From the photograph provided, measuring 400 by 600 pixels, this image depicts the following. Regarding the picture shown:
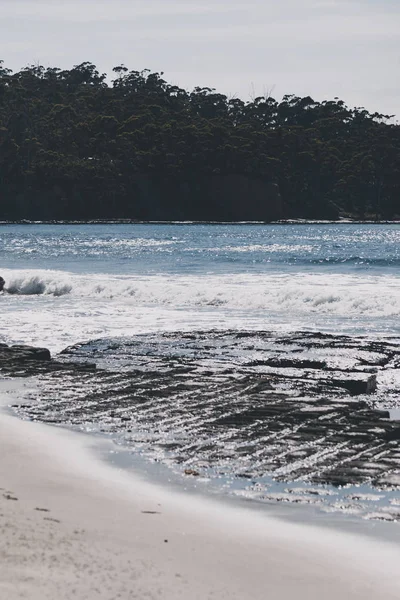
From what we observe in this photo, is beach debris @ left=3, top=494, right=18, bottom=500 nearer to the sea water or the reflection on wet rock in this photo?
the reflection on wet rock

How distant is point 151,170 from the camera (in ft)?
408

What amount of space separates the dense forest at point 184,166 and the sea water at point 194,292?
6093 cm

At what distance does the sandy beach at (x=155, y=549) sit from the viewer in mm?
5117

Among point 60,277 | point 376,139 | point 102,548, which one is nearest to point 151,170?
point 376,139

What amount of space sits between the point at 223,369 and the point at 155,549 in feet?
23.2

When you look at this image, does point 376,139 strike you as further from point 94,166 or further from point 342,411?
point 342,411

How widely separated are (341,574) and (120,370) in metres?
7.76

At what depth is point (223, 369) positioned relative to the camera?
507 inches

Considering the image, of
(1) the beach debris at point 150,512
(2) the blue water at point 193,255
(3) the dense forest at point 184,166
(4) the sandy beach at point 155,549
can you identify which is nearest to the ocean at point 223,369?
(4) the sandy beach at point 155,549

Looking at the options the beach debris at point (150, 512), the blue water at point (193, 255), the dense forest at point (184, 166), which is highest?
the dense forest at point (184, 166)

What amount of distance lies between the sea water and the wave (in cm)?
3

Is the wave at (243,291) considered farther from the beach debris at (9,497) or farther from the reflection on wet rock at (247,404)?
the beach debris at (9,497)

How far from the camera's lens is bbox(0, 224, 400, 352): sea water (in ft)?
67.7

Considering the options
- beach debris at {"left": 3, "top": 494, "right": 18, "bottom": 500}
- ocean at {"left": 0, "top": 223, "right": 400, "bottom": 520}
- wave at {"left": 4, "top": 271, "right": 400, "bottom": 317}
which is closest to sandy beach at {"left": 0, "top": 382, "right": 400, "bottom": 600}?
beach debris at {"left": 3, "top": 494, "right": 18, "bottom": 500}
